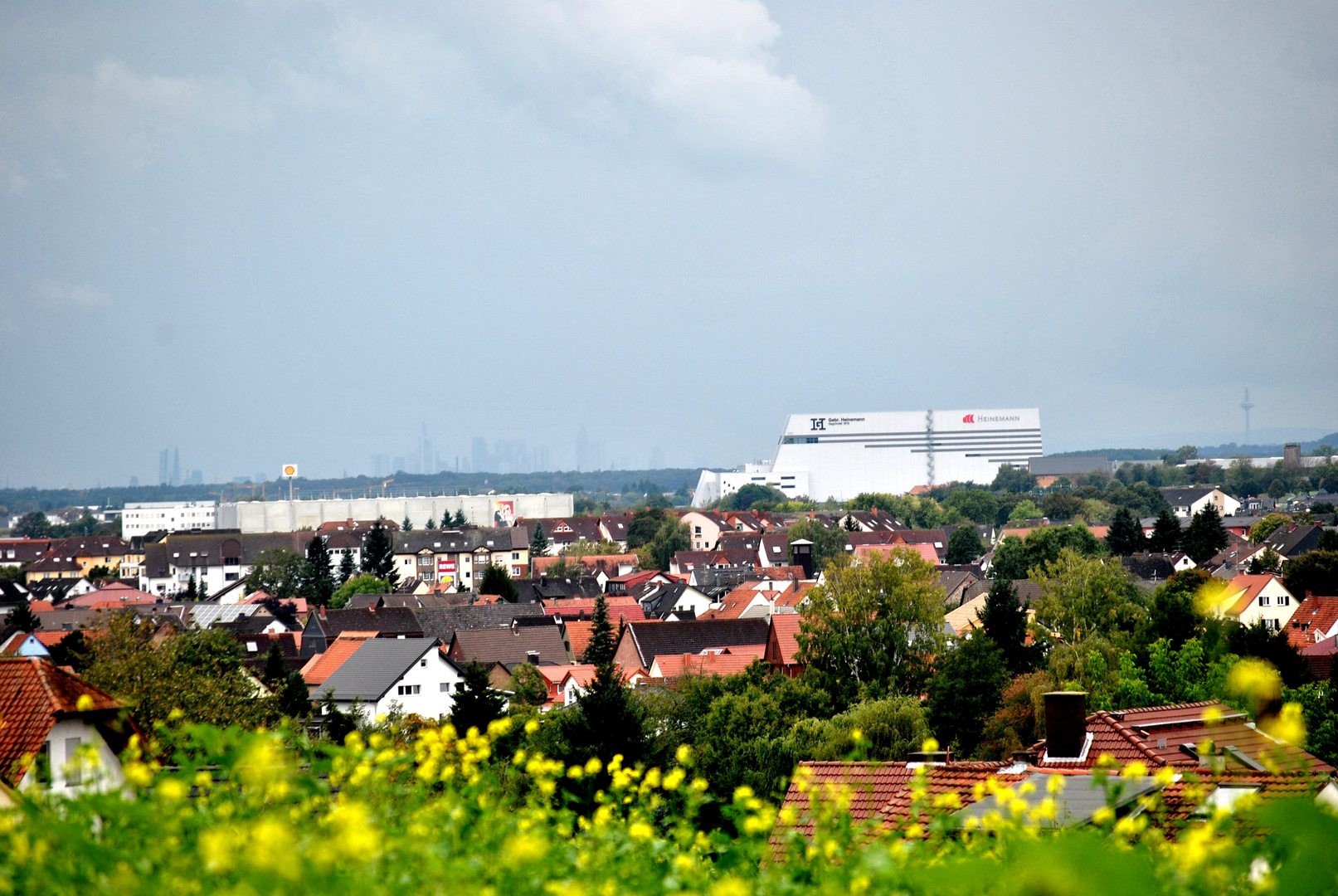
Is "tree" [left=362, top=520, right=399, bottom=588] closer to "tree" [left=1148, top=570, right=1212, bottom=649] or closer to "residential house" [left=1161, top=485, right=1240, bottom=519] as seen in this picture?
"tree" [left=1148, top=570, right=1212, bottom=649]

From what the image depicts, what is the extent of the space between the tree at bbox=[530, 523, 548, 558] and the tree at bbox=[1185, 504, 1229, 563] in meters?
59.0

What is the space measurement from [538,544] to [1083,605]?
274ft

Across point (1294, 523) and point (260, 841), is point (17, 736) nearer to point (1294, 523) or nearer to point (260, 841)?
point (260, 841)

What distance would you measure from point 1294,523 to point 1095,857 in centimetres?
8176

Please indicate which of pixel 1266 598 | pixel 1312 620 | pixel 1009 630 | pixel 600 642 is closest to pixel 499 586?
pixel 600 642

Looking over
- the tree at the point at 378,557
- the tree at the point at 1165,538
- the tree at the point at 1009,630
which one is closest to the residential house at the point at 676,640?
the tree at the point at 1009,630

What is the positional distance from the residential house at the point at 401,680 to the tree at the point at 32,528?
152800 mm

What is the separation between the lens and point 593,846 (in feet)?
19.6

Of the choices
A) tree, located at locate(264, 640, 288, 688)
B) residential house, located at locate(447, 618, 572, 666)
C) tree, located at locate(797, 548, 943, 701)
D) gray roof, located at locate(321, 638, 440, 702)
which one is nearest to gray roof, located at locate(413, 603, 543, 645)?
residential house, located at locate(447, 618, 572, 666)

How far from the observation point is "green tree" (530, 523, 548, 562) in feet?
377

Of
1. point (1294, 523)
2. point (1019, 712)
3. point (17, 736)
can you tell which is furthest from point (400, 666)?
point (1294, 523)

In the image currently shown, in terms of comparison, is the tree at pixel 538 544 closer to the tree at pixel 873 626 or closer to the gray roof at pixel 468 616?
the gray roof at pixel 468 616

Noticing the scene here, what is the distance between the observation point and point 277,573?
87.6 m

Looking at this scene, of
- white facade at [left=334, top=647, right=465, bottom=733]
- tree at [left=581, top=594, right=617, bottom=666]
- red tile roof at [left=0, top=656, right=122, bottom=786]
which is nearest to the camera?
red tile roof at [left=0, top=656, right=122, bottom=786]
